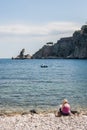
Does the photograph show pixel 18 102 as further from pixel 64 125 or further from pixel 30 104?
pixel 64 125


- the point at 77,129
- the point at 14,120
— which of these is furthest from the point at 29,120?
the point at 77,129

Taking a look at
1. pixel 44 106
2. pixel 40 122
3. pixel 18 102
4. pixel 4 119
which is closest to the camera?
pixel 40 122

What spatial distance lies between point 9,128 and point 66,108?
5833 millimetres

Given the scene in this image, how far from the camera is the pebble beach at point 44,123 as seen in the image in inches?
809

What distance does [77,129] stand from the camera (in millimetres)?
19969

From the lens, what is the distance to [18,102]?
40.3m

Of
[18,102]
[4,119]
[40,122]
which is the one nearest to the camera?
[40,122]

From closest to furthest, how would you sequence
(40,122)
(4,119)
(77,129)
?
(77,129), (40,122), (4,119)

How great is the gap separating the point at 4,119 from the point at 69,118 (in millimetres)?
4261

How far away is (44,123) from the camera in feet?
71.7

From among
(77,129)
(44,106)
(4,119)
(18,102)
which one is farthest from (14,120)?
(18,102)

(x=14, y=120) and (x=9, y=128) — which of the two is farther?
(x=14, y=120)

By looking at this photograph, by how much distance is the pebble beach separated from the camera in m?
20.5

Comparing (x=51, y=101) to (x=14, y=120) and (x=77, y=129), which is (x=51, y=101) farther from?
(x=77, y=129)
